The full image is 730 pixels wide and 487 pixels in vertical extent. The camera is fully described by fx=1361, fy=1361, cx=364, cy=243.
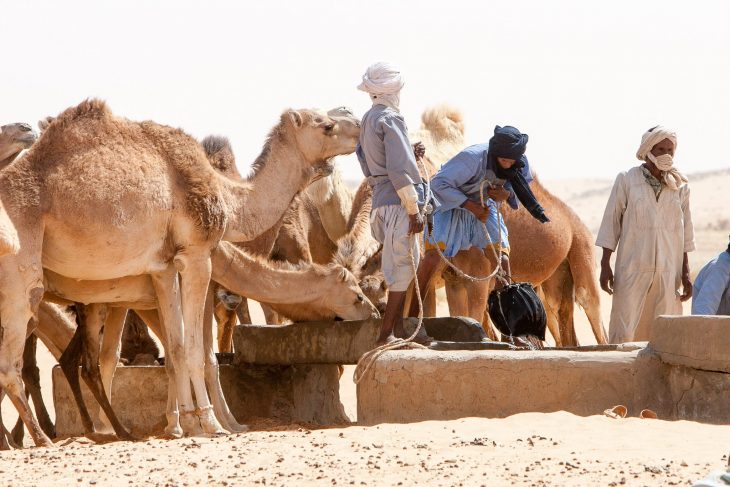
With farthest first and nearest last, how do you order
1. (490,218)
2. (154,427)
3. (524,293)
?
(154,427)
(490,218)
(524,293)

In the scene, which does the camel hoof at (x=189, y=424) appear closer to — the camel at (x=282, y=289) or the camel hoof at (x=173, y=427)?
the camel hoof at (x=173, y=427)

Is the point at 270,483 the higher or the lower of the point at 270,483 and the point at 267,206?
the lower

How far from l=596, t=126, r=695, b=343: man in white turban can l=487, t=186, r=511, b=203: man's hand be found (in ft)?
4.15

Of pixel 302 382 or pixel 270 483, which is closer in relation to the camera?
pixel 270 483

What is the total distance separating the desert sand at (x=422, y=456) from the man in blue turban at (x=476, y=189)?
2015mm

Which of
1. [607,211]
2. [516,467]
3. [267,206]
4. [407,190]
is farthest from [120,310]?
[516,467]

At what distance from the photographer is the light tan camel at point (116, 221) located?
845 centimetres

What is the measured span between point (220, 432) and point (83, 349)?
172 cm

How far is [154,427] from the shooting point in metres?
10.4

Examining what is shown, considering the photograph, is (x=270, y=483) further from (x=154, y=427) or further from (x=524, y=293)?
(x=154, y=427)

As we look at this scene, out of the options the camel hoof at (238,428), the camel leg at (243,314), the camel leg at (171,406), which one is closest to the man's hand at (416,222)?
the camel hoof at (238,428)

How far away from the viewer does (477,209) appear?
9320mm

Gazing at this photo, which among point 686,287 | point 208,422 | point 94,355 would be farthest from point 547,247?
point 208,422

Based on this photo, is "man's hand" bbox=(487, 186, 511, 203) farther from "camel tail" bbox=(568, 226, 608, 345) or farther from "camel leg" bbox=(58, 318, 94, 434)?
"camel tail" bbox=(568, 226, 608, 345)
